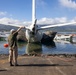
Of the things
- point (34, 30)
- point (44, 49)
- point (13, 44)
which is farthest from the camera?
point (34, 30)

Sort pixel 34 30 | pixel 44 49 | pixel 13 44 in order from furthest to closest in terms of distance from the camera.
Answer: pixel 34 30
pixel 44 49
pixel 13 44

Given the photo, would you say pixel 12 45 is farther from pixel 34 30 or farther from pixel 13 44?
pixel 34 30

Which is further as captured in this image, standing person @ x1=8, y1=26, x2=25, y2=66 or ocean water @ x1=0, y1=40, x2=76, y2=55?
ocean water @ x1=0, y1=40, x2=76, y2=55

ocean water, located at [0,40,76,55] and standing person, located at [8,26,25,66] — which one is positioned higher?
standing person, located at [8,26,25,66]

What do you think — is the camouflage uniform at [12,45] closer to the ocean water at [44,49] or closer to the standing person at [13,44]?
the standing person at [13,44]

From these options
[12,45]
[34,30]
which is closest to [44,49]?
[34,30]

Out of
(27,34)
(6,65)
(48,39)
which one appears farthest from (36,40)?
(6,65)

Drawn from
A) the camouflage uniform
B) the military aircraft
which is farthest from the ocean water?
the camouflage uniform

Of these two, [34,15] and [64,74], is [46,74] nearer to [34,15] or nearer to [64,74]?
[64,74]

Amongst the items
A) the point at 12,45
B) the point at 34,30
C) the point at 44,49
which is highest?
the point at 12,45

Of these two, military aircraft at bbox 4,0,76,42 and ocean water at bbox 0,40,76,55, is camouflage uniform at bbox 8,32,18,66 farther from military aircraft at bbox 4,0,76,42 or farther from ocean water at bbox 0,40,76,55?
military aircraft at bbox 4,0,76,42

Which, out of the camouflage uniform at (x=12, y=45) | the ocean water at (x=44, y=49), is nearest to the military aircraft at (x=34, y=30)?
the ocean water at (x=44, y=49)

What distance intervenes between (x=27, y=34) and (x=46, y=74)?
5254 cm

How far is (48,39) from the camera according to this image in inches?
2788
